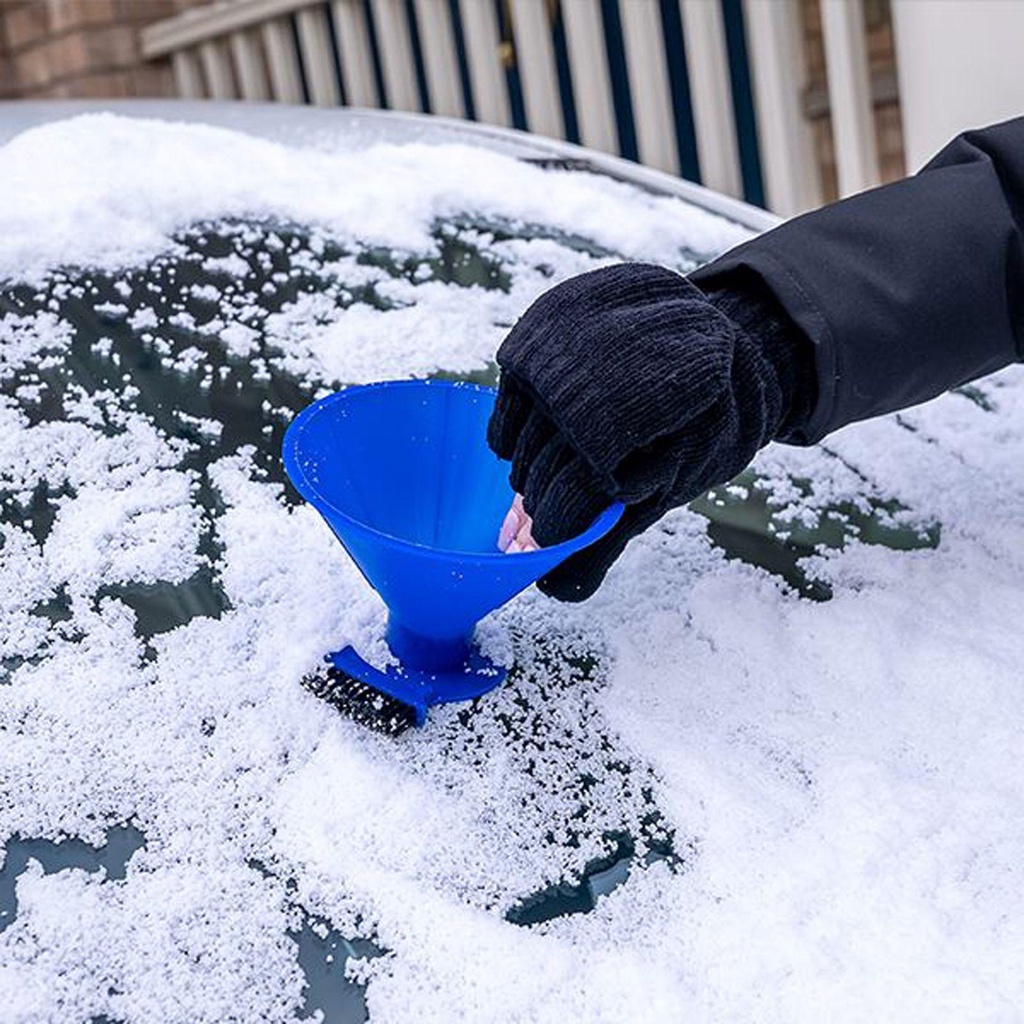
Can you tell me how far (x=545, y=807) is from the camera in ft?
1.89

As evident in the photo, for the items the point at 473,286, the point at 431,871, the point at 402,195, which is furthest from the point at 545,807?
the point at 402,195

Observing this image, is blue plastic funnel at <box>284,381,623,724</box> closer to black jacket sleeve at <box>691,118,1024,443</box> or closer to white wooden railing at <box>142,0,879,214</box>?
black jacket sleeve at <box>691,118,1024,443</box>

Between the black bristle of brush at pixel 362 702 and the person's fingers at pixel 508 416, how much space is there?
14cm

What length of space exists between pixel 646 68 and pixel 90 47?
147 cm

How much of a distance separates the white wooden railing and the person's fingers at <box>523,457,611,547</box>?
1.40 m

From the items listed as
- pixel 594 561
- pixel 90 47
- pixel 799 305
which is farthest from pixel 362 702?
pixel 90 47

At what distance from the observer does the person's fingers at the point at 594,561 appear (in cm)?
65

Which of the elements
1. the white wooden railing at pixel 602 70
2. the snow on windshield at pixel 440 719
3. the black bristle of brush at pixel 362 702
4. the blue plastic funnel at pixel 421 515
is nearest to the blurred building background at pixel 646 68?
the white wooden railing at pixel 602 70

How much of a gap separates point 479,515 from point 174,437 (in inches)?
8.1

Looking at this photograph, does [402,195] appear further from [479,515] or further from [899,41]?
[899,41]

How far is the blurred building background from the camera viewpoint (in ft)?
4.94

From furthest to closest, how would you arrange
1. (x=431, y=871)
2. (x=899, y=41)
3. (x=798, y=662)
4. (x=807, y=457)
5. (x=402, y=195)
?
(x=899, y=41) < (x=402, y=195) < (x=807, y=457) < (x=798, y=662) < (x=431, y=871)

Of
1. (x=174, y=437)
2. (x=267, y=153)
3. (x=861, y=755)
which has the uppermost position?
(x=267, y=153)

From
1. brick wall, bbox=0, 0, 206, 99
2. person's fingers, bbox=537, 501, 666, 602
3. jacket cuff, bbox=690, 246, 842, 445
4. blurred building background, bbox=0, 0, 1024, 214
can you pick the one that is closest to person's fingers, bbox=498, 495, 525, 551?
person's fingers, bbox=537, 501, 666, 602
